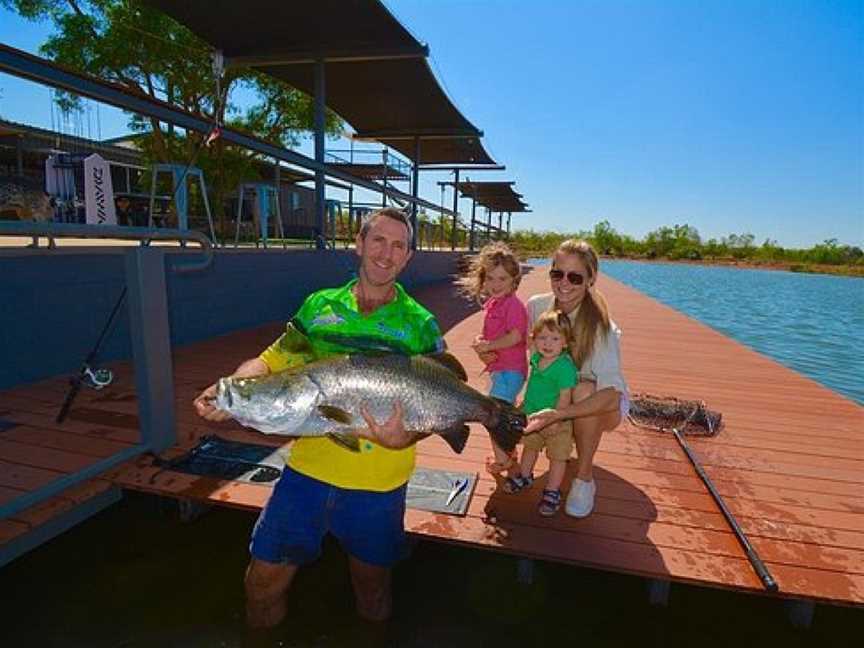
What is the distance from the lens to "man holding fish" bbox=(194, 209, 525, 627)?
2.03 m

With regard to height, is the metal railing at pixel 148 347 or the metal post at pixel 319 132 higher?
the metal post at pixel 319 132

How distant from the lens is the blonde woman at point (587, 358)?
304 cm

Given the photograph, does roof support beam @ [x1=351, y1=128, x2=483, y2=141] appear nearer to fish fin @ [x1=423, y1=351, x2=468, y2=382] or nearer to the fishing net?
the fishing net

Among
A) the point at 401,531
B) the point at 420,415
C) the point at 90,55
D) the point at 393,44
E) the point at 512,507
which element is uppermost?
the point at 90,55

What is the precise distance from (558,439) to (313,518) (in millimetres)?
1584

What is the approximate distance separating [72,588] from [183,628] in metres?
0.78

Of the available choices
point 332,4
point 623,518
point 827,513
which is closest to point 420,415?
point 623,518

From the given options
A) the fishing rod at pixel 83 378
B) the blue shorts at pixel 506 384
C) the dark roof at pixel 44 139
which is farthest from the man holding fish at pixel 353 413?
the dark roof at pixel 44 139

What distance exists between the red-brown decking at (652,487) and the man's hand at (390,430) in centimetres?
97

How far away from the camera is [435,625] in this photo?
8.98 ft

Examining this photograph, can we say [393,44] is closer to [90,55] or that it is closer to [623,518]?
[623,518]

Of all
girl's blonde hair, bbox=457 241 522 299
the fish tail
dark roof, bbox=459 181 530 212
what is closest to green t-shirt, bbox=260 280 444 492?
the fish tail

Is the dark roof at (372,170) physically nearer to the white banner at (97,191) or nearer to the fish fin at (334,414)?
the white banner at (97,191)

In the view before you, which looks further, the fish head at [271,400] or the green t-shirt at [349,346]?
the green t-shirt at [349,346]
